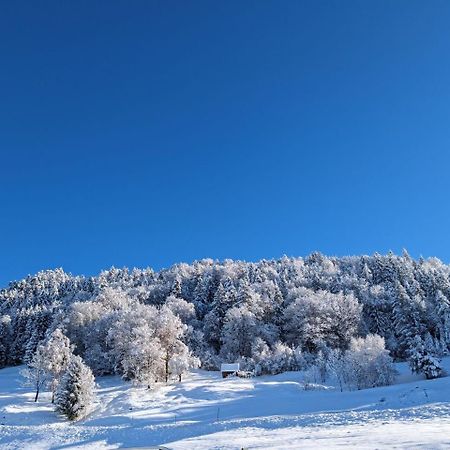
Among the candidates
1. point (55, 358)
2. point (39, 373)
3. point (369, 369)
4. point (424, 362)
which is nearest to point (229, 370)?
point (369, 369)

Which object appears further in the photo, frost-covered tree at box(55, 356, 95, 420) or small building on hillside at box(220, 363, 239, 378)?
small building on hillside at box(220, 363, 239, 378)

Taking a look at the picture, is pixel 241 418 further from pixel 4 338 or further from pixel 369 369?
pixel 4 338

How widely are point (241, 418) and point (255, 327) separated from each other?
49.7 m

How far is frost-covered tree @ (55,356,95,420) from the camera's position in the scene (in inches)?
1786

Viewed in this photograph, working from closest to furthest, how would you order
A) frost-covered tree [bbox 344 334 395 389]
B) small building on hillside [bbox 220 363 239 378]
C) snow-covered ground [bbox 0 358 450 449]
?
snow-covered ground [bbox 0 358 450 449]
frost-covered tree [bbox 344 334 395 389]
small building on hillside [bbox 220 363 239 378]

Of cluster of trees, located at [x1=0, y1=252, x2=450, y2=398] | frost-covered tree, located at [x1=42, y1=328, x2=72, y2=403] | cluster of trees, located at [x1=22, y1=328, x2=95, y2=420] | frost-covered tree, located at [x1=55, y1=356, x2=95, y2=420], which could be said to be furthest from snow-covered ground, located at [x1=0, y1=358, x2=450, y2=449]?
cluster of trees, located at [x1=0, y1=252, x2=450, y2=398]

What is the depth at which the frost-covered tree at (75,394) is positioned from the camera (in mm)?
45375

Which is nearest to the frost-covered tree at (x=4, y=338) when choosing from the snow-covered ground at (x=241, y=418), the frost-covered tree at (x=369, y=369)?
the snow-covered ground at (x=241, y=418)

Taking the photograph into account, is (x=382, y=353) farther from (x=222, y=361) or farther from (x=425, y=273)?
(x=425, y=273)

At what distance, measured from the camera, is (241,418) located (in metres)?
34.4

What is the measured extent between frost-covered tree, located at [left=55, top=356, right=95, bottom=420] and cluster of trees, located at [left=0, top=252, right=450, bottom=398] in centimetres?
1230

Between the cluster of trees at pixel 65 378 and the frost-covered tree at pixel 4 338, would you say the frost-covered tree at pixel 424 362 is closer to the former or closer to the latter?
the cluster of trees at pixel 65 378

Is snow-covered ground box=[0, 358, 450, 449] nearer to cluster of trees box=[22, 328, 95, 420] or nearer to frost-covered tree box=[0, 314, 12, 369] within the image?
cluster of trees box=[22, 328, 95, 420]

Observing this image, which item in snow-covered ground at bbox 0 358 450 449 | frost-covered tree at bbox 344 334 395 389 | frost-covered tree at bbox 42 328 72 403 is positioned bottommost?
snow-covered ground at bbox 0 358 450 449
